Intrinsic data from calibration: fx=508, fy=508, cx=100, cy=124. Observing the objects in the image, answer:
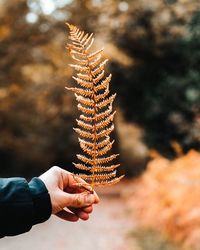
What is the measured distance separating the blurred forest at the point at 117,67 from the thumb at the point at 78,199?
23.6 feet

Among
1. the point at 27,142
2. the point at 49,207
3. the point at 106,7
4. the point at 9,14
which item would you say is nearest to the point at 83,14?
the point at 106,7

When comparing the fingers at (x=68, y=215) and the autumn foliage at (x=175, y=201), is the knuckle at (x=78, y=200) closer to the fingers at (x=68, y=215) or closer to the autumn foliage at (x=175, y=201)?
the fingers at (x=68, y=215)

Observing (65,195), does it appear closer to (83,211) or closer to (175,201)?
(83,211)

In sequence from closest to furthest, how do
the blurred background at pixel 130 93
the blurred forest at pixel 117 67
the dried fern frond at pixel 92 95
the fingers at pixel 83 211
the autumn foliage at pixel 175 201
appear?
the dried fern frond at pixel 92 95, the fingers at pixel 83 211, the autumn foliage at pixel 175 201, the blurred background at pixel 130 93, the blurred forest at pixel 117 67

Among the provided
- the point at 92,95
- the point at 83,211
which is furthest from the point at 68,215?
the point at 92,95

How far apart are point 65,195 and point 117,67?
12590 millimetres

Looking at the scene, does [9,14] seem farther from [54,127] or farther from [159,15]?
[54,127]

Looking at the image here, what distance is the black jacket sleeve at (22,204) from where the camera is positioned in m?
1.12

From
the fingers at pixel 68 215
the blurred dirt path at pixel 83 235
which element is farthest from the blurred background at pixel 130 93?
the fingers at pixel 68 215

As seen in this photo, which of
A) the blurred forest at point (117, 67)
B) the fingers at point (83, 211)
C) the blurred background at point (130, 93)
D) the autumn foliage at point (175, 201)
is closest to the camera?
the fingers at point (83, 211)

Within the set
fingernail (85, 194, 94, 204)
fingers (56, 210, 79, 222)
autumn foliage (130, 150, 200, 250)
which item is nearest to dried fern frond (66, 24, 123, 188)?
fingernail (85, 194, 94, 204)

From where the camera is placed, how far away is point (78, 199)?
116 cm

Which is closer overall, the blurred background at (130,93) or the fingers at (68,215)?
the fingers at (68,215)

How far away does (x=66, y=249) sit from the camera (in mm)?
8328
